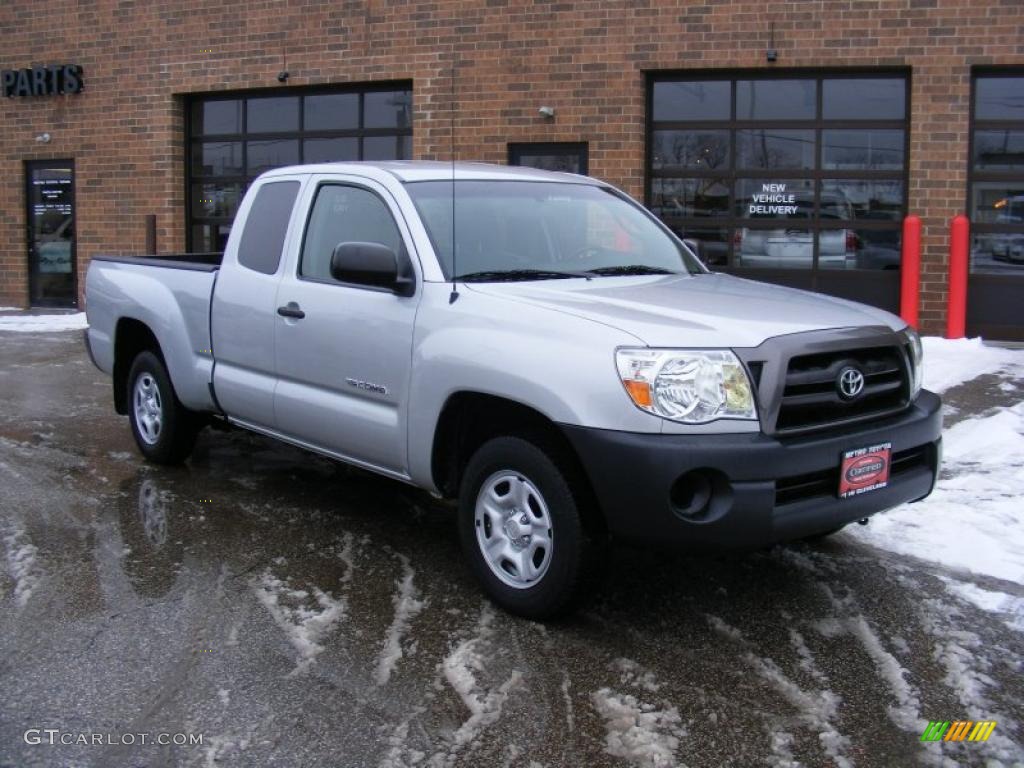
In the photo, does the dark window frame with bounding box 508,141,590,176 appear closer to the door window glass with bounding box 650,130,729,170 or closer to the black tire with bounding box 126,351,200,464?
the door window glass with bounding box 650,130,729,170

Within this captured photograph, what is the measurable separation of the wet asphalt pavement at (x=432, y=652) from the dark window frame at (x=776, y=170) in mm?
7795

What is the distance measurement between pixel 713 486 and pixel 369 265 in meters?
1.76

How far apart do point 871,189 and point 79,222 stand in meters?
11.1

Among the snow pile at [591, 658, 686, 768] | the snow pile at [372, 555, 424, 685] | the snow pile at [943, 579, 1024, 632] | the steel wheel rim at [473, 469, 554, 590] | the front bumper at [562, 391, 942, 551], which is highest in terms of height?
the front bumper at [562, 391, 942, 551]

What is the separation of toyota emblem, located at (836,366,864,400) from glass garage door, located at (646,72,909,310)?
868 centimetres

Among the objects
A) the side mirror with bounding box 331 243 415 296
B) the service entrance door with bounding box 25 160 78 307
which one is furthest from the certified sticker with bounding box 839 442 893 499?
the service entrance door with bounding box 25 160 78 307

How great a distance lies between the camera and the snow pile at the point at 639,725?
3.22m

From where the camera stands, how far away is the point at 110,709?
3488 millimetres

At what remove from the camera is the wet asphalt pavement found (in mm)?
3291

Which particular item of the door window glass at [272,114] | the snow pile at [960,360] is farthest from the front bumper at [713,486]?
the door window glass at [272,114]

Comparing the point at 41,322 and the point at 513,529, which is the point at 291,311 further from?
the point at 41,322

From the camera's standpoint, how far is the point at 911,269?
11.7 m

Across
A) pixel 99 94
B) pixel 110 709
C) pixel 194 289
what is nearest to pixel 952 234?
pixel 194 289

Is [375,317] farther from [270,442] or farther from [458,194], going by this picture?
[270,442]
